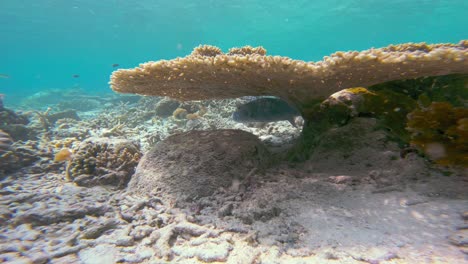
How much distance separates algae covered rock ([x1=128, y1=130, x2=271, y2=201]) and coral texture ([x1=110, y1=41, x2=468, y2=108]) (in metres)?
0.88

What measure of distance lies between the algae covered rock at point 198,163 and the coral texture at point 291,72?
88 cm

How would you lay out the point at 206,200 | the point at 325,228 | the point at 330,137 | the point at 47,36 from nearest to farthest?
the point at 325,228 < the point at 206,200 < the point at 330,137 < the point at 47,36

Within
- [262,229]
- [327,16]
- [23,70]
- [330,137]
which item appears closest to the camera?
[262,229]

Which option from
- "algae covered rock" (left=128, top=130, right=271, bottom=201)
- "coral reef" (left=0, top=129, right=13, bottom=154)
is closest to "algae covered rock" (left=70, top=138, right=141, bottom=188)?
"algae covered rock" (left=128, top=130, right=271, bottom=201)

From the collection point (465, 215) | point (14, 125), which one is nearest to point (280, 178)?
point (465, 215)

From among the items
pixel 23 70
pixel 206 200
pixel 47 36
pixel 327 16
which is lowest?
pixel 206 200

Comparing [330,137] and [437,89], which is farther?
[330,137]

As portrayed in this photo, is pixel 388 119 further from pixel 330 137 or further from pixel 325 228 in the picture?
pixel 325 228

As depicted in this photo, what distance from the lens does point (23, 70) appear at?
148 metres

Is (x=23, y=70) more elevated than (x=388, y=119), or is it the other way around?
(x=23, y=70)

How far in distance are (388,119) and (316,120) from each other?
1.00 meters

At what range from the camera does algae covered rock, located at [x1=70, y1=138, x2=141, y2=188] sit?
446 centimetres

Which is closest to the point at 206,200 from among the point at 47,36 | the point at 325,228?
the point at 325,228

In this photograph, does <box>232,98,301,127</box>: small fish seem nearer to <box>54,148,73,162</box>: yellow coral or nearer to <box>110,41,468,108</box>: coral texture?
<box>110,41,468,108</box>: coral texture
